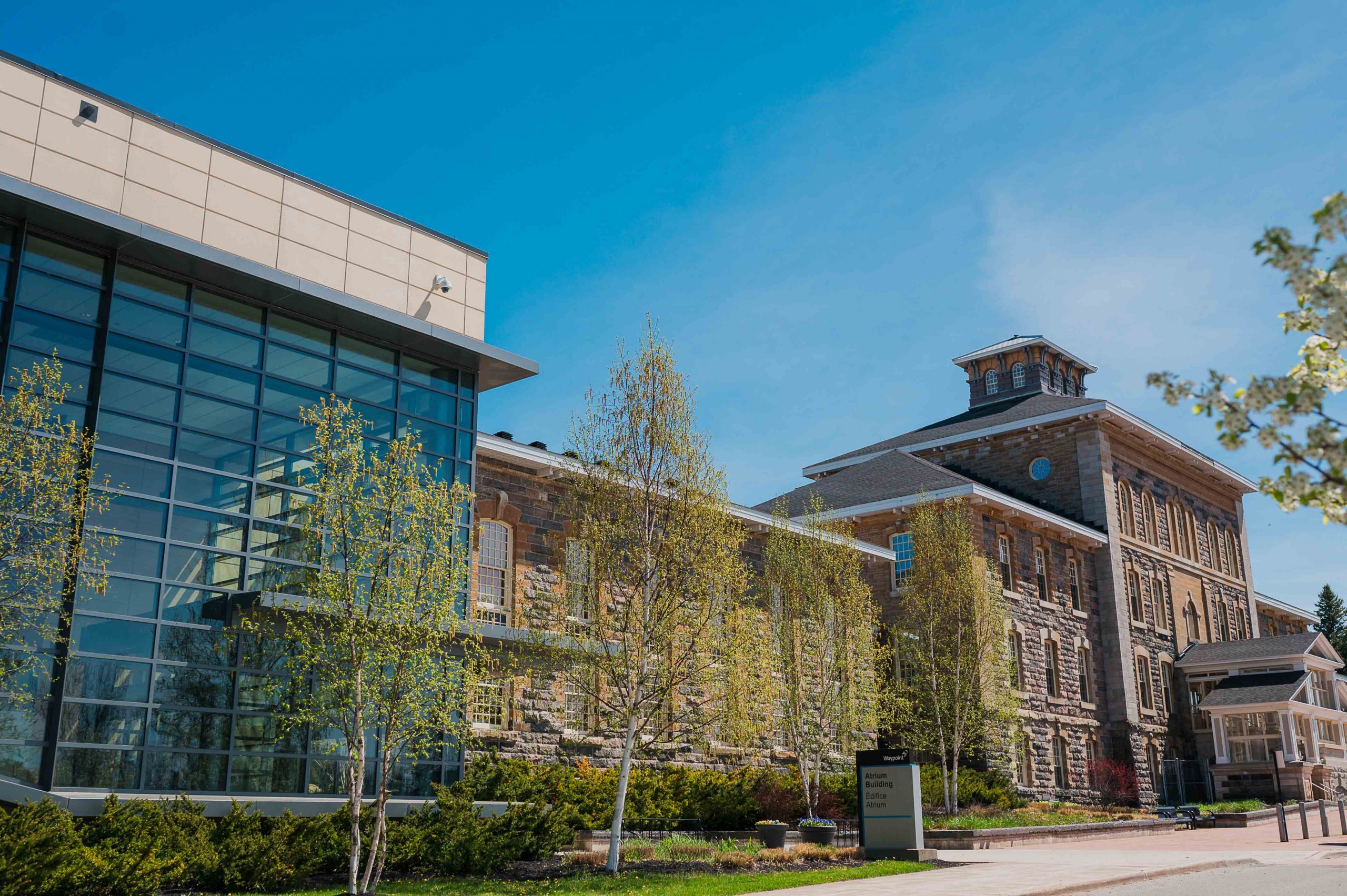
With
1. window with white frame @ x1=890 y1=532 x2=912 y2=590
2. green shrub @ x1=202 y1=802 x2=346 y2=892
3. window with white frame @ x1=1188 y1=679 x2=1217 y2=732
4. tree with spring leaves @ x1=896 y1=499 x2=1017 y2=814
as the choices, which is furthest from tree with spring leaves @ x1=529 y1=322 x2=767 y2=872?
window with white frame @ x1=1188 y1=679 x2=1217 y2=732

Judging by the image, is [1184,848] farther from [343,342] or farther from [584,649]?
[343,342]

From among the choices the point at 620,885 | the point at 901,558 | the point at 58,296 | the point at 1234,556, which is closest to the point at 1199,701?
the point at 1234,556

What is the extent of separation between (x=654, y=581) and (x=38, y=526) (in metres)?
9.18

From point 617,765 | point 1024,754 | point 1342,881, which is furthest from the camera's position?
point 1024,754

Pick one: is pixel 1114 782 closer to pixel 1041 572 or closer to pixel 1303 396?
pixel 1041 572

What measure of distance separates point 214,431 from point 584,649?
6.82m

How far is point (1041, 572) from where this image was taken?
132 feet

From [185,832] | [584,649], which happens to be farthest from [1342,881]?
[185,832]

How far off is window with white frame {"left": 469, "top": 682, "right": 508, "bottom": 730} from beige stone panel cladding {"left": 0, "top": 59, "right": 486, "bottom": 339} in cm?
692

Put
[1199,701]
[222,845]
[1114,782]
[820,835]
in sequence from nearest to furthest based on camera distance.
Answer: [222,845] → [820,835] → [1114,782] → [1199,701]

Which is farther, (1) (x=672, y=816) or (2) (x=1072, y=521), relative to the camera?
(2) (x=1072, y=521)

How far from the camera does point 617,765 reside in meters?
24.5

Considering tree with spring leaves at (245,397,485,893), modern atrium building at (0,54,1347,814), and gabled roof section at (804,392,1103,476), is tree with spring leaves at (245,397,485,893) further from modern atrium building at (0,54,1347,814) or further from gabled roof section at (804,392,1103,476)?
gabled roof section at (804,392,1103,476)

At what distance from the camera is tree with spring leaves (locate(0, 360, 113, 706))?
44.6ft
